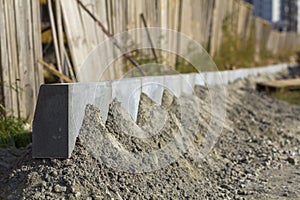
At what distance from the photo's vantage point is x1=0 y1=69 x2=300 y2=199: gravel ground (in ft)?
11.3

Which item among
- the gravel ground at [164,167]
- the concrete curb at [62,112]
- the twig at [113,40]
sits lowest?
the gravel ground at [164,167]

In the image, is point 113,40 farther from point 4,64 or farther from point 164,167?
point 164,167

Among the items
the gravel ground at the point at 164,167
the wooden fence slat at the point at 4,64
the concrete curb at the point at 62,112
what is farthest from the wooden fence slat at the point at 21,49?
the concrete curb at the point at 62,112

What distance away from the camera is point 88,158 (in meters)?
3.62

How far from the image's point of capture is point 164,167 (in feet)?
13.6

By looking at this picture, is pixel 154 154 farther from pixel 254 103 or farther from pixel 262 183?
pixel 254 103

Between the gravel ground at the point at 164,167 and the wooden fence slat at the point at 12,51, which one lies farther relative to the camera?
the wooden fence slat at the point at 12,51

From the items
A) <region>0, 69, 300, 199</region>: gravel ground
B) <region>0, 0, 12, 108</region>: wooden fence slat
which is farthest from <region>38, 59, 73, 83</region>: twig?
<region>0, 69, 300, 199</region>: gravel ground

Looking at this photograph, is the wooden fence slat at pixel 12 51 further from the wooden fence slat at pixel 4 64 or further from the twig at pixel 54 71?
the twig at pixel 54 71

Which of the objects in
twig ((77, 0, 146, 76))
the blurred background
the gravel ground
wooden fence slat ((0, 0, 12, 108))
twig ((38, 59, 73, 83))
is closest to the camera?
the gravel ground

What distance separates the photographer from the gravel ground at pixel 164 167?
346 cm

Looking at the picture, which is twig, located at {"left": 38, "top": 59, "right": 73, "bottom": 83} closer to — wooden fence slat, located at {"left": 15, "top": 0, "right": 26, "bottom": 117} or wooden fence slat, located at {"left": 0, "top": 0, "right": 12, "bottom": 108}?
wooden fence slat, located at {"left": 15, "top": 0, "right": 26, "bottom": 117}

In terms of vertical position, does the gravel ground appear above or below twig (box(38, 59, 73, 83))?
below

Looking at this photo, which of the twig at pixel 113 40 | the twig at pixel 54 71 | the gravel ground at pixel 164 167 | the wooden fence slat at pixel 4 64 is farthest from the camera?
the twig at pixel 113 40
